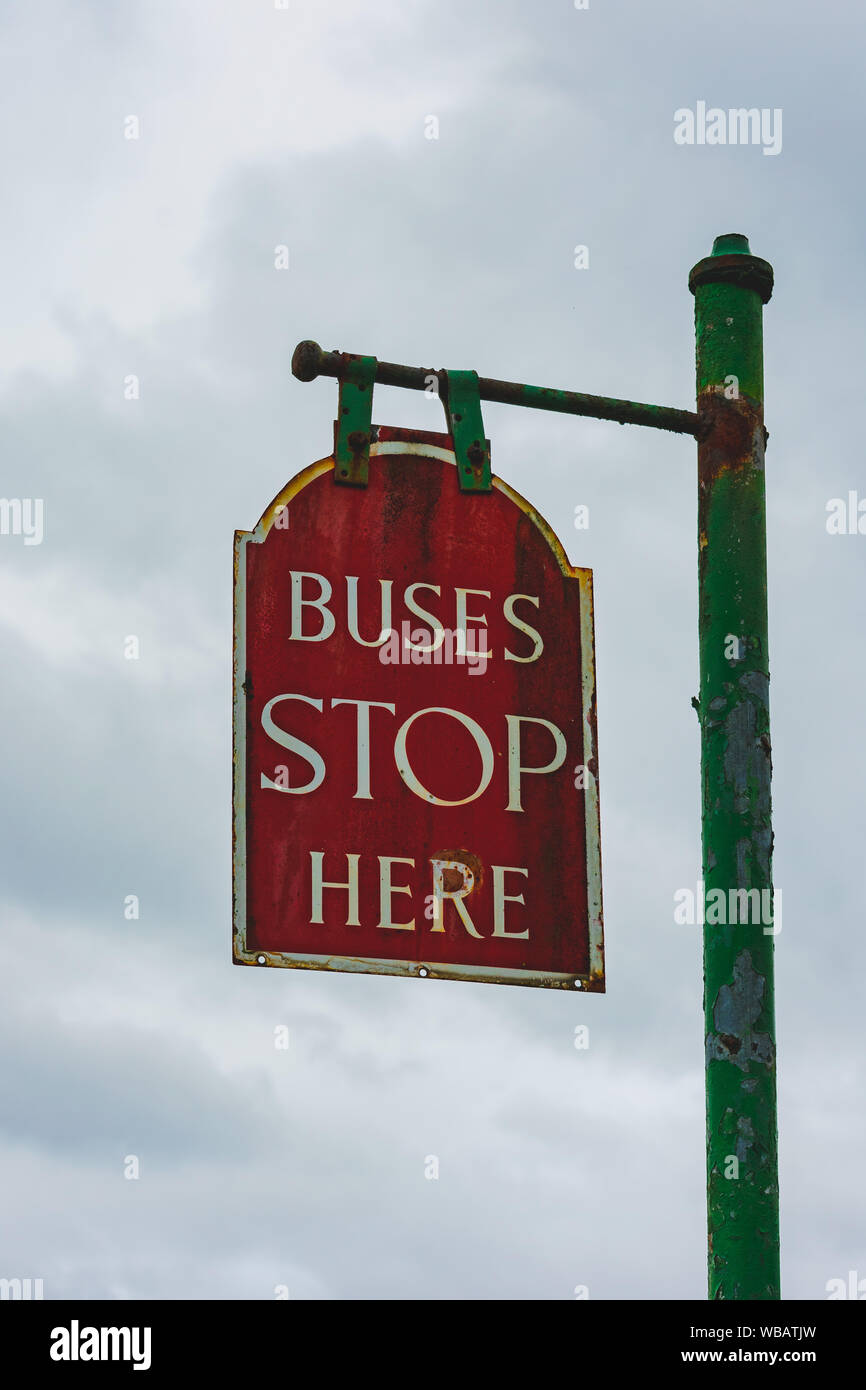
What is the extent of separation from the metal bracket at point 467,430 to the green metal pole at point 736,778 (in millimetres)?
694

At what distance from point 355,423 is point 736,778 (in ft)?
5.29

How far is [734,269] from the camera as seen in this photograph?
7.14 m

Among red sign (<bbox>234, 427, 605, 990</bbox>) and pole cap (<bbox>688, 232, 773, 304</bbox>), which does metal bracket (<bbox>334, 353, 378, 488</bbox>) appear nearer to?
red sign (<bbox>234, 427, 605, 990</bbox>)

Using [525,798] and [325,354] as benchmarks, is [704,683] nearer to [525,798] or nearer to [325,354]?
[525,798]

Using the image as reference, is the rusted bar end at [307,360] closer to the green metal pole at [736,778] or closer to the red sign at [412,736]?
the red sign at [412,736]

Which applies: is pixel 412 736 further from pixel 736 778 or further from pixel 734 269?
pixel 734 269

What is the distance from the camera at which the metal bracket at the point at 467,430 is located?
702 cm

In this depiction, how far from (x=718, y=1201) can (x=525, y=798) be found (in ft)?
4.38
